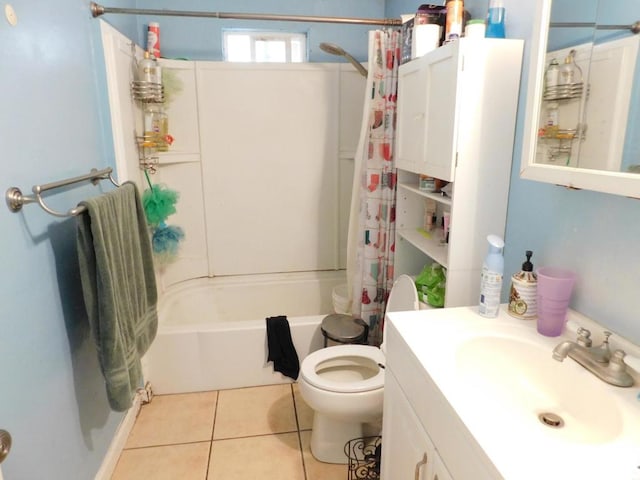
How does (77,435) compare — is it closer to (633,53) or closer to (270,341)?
(270,341)

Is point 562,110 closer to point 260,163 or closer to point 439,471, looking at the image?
point 439,471

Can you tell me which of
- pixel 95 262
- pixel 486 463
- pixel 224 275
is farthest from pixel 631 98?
pixel 224 275

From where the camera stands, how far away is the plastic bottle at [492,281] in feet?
4.05

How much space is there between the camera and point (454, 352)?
3.52 feet

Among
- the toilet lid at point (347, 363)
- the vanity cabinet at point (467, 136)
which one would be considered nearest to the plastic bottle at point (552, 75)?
the vanity cabinet at point (467, 136)

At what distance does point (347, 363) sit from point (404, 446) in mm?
777

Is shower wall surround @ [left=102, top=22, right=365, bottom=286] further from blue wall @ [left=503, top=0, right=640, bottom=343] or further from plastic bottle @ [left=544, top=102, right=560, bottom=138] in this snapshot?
plastic bottle @ [left=544, top=102, right=560, bottom=138]

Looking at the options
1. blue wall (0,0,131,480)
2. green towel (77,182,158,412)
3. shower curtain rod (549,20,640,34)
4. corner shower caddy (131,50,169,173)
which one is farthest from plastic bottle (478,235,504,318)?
corner shower caddy (131,50,169,173)

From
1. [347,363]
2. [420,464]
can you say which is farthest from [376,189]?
[420,464]

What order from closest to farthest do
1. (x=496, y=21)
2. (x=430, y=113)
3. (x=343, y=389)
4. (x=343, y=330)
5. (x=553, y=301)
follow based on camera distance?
(x=553, y=301) → (x=496, y=21) → (x=430, y=113) → (x=343, y=389) → (x=343, y=330)

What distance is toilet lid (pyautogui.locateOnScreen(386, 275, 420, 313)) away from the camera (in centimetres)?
171

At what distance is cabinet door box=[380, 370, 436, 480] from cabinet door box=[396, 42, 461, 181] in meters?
0.73

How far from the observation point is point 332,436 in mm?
1802

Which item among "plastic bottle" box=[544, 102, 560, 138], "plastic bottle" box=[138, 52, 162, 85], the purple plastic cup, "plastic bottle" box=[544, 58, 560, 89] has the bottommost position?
the purple plastic cup
